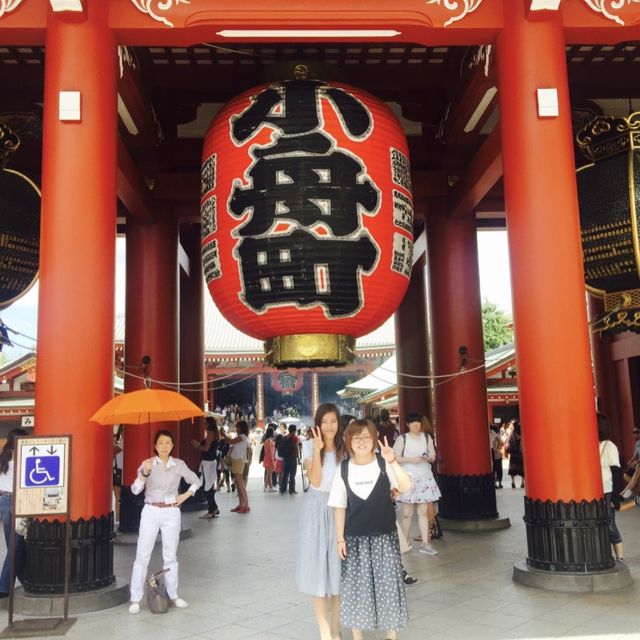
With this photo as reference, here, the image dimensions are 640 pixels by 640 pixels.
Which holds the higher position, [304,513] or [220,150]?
[220,150]

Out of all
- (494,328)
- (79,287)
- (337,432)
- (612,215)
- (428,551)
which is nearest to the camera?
(337,432)

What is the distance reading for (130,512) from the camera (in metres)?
8.93

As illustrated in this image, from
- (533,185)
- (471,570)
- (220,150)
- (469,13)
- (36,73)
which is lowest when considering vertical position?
(471,570)

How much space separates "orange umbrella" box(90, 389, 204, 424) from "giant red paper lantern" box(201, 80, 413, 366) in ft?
3.45

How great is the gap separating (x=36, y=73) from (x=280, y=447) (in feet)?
27.5

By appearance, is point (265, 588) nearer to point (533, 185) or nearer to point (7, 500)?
point (7, 500)

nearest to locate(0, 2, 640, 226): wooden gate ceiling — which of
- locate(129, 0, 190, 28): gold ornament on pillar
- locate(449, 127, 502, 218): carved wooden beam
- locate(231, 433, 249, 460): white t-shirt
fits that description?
locate(449, 127, 502, 218): carved wooden beam

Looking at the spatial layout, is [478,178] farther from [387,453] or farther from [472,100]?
[387,453]

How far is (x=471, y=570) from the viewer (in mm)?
6281

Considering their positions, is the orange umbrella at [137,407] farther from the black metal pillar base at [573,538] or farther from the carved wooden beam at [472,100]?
the carved wooden beam at [472,100]

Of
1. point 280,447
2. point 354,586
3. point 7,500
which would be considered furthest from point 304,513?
point 280,447

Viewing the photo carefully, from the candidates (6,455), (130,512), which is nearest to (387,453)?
(6,455)

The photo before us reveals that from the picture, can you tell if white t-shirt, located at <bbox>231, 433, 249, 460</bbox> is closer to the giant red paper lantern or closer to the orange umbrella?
the giant red paper lantern

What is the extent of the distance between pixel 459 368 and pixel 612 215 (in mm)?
3430
